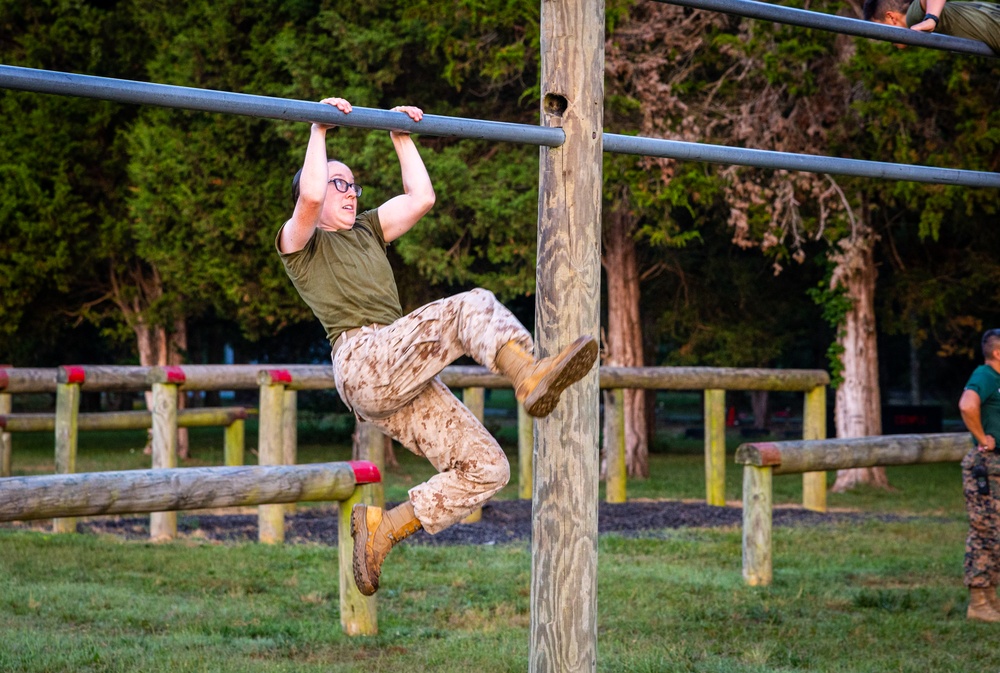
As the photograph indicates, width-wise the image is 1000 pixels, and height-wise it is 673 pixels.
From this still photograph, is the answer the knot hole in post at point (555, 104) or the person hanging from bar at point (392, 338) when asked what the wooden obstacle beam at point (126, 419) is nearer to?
the person hanging from bar at point (392, 338)

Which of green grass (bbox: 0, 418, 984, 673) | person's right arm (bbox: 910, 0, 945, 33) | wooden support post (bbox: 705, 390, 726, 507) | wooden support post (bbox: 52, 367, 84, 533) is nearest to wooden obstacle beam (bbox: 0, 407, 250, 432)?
wooden support post (bbox: 52, 367, 84, 533)

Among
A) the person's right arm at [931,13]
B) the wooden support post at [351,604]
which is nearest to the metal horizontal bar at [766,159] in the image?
the person's right arm at [931,13]

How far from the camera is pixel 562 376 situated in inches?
144

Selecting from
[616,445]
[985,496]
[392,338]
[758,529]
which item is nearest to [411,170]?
[392,338]

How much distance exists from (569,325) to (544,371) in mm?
475

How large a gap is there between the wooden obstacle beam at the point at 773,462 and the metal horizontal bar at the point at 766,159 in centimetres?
349

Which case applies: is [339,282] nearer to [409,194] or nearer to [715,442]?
[409,194]

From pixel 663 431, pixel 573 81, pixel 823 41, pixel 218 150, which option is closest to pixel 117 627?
pixel 573 81

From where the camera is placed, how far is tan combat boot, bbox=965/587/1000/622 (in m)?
7.19

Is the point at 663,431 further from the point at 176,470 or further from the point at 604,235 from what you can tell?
the point at 176,470

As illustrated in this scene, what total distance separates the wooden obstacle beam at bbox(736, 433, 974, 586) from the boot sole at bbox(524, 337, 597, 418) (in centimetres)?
453

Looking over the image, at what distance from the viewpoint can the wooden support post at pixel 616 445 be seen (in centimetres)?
1220

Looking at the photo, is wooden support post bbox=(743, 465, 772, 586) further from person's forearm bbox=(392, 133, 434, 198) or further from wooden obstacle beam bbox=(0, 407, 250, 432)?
wooden obstacle beam bbox=(0, 407, 250, 432)

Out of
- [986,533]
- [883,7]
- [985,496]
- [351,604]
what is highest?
[883,7]
